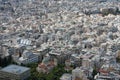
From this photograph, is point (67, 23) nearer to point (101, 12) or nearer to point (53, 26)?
point (53, 26)

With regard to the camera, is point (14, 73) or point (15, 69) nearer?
point (14, 73)

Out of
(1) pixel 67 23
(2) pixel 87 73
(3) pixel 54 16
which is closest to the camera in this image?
(2) pixel 87 73

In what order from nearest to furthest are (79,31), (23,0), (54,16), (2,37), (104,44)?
(104,44), (2,37), (79,31), (54,16), (23,0)

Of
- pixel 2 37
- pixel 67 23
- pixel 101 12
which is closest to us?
pixel 2 37

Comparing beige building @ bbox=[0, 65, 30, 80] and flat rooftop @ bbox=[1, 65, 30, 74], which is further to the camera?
flat rooftop @ bbox=[1, 65, 30, 74]

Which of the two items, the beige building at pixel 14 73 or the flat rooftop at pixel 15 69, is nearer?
the beige building at pixel 14 73

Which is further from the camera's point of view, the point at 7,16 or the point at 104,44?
the point at 7,16

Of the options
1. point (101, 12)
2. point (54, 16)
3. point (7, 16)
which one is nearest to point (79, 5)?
point (101, 12)

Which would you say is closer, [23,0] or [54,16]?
[54,16]

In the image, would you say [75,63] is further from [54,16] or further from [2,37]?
[54,16]

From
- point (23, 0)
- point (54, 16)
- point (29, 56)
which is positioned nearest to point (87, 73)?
point (29, 56)
